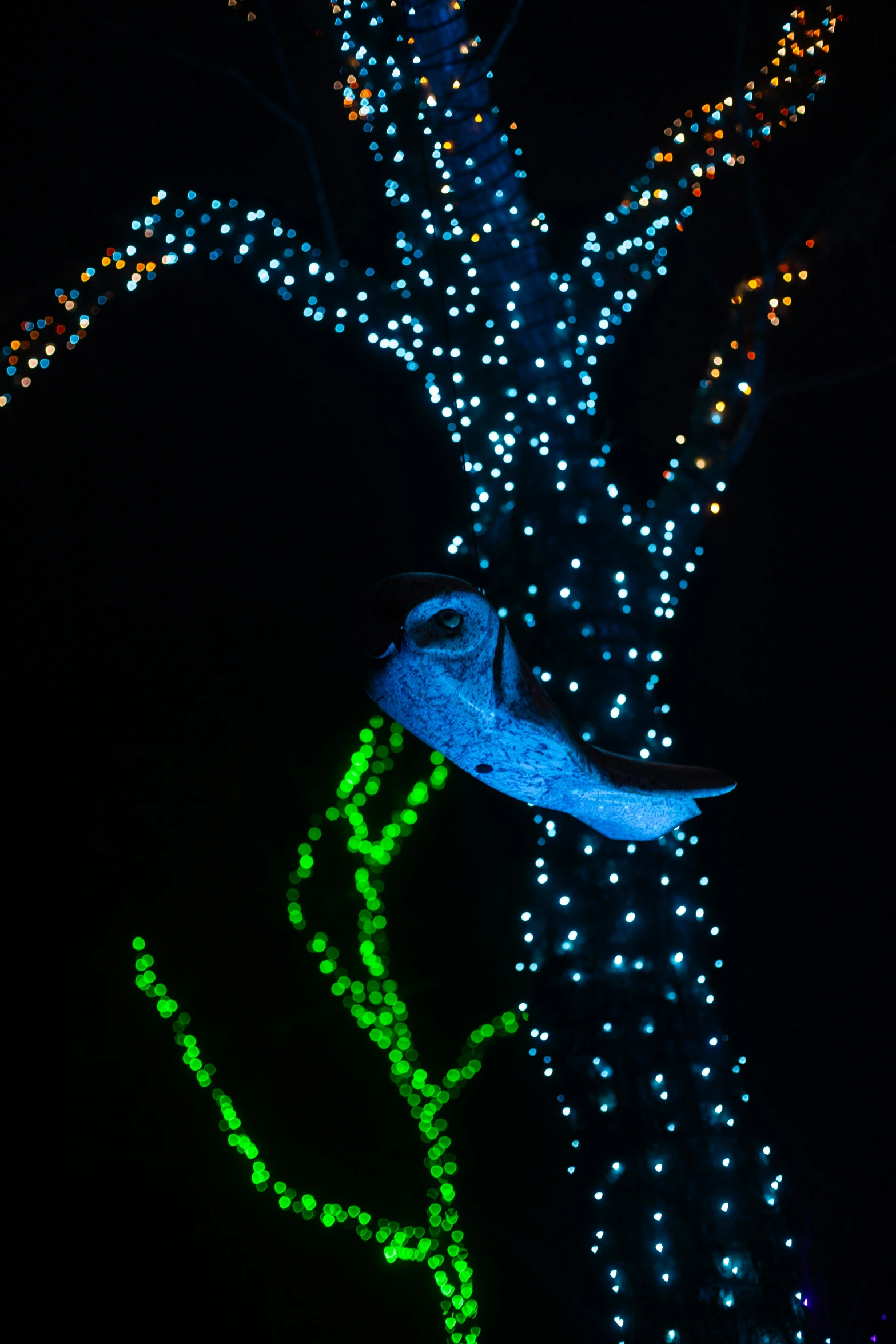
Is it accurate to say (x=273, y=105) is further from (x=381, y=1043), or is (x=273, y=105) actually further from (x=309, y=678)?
(x=381, y=1043)

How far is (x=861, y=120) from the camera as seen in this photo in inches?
133

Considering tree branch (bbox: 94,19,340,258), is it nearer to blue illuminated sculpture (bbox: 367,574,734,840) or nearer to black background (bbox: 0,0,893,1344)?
black background (bbox: 0,0,893,1344)

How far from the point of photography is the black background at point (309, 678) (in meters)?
2.70

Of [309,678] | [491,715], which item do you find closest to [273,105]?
[309,678]

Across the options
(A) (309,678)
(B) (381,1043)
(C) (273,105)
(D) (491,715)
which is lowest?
(B) (381,1043)

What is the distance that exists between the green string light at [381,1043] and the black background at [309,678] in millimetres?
58

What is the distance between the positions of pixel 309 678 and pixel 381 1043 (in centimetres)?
109

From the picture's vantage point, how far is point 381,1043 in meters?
2.54

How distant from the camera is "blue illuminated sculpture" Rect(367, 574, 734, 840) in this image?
1.16m

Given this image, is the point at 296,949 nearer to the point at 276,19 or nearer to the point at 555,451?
the point at 555,451

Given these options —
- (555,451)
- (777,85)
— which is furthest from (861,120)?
(555,451)

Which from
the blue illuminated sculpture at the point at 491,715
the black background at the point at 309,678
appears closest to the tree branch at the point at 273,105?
the black background at the point at 309,678

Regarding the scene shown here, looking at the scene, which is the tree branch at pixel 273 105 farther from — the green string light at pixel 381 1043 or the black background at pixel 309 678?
the green string light at pixel 381 1043

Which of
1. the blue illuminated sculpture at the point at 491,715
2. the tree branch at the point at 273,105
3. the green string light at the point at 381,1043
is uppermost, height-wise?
the tree branch at the point at 273,105
